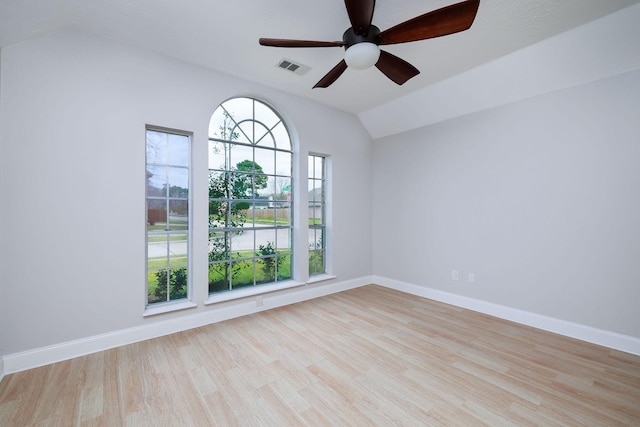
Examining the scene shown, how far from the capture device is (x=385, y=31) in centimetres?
181

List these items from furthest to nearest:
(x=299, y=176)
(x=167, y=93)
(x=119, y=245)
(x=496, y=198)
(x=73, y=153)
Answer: (x=299, y=176) < (x=496, y=198) < (x=167, y=93) < (x=119, y=245) < (x=73, y=153)

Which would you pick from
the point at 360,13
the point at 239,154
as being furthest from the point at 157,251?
the point at 360,13

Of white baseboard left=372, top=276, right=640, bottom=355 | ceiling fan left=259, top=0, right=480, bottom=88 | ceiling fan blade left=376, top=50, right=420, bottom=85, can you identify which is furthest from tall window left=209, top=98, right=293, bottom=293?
white baseboard left=372, top=276, right=640, bottom=355

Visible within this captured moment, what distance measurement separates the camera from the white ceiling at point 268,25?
2.04m

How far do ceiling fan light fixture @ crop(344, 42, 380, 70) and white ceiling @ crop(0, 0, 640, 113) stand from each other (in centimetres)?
44

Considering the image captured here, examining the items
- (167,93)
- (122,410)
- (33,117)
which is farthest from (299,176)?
(122,410)

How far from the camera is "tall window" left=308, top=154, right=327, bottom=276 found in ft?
13.7

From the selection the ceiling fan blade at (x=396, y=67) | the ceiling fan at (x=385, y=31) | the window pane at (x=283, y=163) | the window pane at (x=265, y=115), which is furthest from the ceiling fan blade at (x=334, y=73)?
the window pane at (x=283, y=163)

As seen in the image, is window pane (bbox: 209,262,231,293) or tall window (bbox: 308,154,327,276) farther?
tall window (bbox: 308,154,327,276)

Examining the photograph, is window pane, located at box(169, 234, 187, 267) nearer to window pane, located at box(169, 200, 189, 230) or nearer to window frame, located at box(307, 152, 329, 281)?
window pane, located at box(169, 200, 189, 230)

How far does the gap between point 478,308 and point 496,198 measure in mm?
1435

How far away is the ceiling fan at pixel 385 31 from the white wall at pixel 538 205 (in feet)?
6.11

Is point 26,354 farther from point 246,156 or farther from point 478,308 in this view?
point 478,308

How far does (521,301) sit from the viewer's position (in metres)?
3.08
